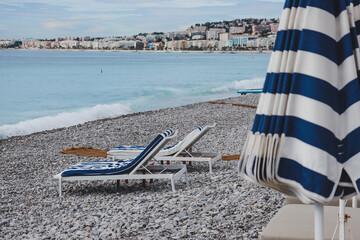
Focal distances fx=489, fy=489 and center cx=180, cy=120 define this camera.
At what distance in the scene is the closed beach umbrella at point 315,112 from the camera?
187cm

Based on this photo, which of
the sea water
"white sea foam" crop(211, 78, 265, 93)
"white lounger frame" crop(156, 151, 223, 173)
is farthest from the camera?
"white sea foam" crop(211, 78, 265, 93)

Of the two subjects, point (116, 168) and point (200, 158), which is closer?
point (116, 168)

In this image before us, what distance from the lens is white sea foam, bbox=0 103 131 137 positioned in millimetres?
21427

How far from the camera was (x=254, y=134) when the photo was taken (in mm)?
1970

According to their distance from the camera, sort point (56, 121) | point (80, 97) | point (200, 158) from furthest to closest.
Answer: point (80, 97), point (56, 121), point (200, 158)

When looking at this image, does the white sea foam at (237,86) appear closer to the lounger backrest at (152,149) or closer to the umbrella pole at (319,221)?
the lounger backrest at (152,149)

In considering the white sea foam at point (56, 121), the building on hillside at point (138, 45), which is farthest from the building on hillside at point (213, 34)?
the white sea foam at point (56, 121)

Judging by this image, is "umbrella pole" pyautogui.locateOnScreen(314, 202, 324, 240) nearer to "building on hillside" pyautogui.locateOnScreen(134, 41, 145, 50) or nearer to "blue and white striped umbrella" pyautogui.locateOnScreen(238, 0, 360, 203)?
"blue and white striped umbrella" pyautogui.locateOnScreen(238, 0, 360, 203)

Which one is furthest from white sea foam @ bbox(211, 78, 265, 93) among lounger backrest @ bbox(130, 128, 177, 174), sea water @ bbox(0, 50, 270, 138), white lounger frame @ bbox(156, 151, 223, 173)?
lounger backrest @ bbox(130, 128, 177, 174)

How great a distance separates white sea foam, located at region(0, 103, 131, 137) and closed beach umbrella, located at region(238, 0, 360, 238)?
64.3 feet

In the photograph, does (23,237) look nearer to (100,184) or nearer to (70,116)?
(100,184)

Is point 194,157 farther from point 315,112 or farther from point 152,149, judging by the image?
point 315,112

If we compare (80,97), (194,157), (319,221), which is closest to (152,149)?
(194,157)

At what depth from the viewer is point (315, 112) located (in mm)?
1859
